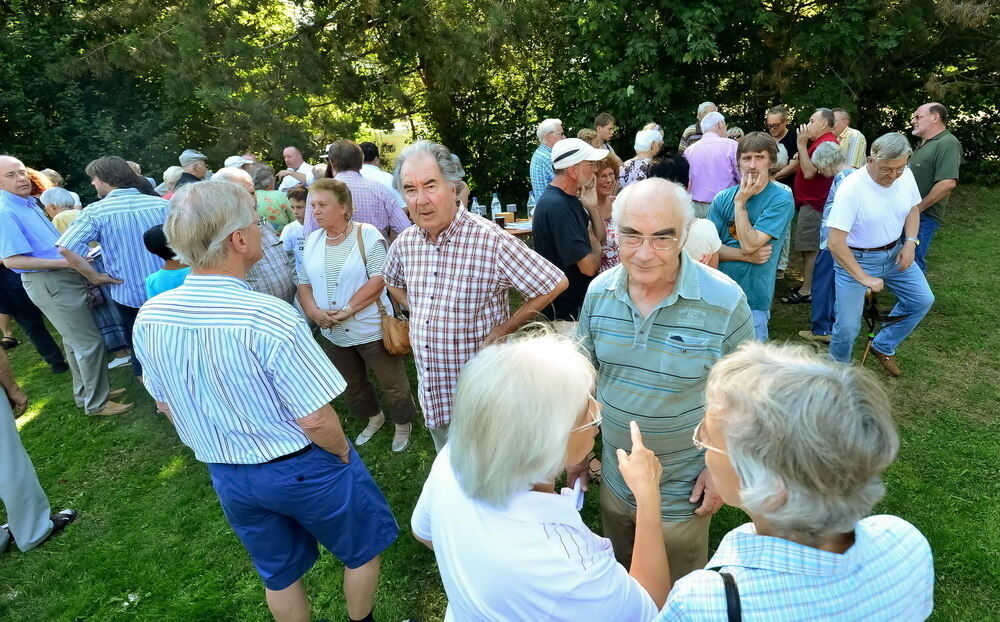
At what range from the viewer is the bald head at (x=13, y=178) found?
3.96m

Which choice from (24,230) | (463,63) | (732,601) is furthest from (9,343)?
(732,601)

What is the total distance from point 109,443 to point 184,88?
6108 mm

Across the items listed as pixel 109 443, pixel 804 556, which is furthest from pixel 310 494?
pixel 109 443

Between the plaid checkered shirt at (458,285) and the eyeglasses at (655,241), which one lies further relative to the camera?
the plaid checkered shirt at (458,285)

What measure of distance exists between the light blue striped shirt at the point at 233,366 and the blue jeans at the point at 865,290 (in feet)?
11.5

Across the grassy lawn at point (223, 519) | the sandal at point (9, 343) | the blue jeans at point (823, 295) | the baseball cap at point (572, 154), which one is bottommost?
the sandal at point (9, 343)

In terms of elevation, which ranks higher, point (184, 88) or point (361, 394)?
point (184, 88)

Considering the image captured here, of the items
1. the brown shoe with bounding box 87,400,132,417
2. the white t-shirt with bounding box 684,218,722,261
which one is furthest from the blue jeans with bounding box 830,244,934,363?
the brown shoe with bounding box 87,400,132,417

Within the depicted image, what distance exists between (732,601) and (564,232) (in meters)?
2.17

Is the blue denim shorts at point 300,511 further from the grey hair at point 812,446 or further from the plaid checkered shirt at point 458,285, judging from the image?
the grey hair at point 812,446

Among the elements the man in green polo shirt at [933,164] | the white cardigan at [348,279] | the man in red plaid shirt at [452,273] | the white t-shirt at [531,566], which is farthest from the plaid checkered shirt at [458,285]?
the man in green polo shirt at [933,164]

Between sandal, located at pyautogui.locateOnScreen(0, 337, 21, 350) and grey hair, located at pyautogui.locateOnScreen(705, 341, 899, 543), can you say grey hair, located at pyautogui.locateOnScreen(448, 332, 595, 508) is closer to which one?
grey hair, located at pyautogui.locateOnScreen(705, 341, 899, 543)

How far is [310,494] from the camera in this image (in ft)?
6.27

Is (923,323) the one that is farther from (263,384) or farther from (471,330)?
(263,384)
